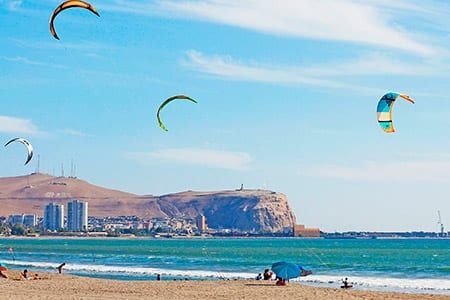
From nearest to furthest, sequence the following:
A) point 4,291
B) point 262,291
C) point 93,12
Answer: point 93,12 → point 4,291 → point 262,291

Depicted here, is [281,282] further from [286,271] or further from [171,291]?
[171,291]

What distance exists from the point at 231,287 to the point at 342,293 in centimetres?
360

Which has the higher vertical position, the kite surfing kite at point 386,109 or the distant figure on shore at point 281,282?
the kite surfing kite at point 386,109

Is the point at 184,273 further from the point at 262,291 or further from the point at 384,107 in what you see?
the point at 384,107

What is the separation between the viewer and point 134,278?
35719 mm

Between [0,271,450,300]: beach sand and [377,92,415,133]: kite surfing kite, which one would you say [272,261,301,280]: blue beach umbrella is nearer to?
[0,271,450,300]: beach sand

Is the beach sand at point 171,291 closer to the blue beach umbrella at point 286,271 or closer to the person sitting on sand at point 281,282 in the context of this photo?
the person sitting on sand at point 281,282

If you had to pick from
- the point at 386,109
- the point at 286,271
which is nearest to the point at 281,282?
the point at 286,271

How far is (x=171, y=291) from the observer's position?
82.0 ft

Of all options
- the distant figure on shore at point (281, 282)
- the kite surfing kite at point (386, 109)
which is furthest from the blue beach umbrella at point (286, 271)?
the kite surfing kite at point (386, 109)

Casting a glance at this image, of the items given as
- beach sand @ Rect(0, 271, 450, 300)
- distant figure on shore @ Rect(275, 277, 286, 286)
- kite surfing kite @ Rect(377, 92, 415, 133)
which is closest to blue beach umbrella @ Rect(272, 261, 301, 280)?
distant figure on shore @ Rect(275, 277, 286, 286)

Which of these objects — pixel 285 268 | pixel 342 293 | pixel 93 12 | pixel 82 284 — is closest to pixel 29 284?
pixel 82 284

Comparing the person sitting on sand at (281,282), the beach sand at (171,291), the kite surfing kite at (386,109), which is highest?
the kite surfing kite at (386,109)

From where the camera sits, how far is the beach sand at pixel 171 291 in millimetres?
22734
